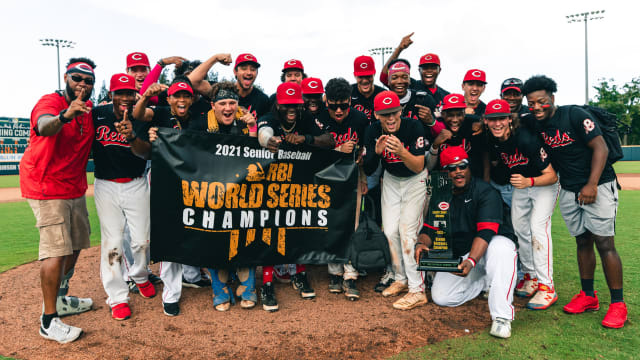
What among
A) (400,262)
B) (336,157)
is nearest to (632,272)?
(400,262)

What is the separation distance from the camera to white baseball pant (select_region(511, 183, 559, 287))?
4254 mm

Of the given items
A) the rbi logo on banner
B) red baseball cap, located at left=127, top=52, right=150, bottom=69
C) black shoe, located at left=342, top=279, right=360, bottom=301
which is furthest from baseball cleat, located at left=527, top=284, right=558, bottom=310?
red baseball cap, located at left=127, top=52, right=150, bottom=69

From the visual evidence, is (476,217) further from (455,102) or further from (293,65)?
(293,65)

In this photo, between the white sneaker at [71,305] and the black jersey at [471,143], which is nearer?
the white sneaker at [71,305]

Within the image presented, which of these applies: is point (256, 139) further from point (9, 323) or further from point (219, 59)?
point (9, 323)

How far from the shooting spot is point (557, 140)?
13.3ft

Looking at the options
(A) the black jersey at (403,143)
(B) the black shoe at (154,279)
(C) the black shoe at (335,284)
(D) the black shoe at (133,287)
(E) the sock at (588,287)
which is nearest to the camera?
(E) the sock at (588,287)

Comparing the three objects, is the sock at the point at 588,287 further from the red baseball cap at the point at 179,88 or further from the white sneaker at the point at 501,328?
the red baseball cap at the point at 179,88

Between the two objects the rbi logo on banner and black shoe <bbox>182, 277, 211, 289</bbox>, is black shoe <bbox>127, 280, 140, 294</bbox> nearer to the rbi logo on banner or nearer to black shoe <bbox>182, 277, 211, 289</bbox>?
black shoe <bbox>182, 277, 211, 289</bbox>

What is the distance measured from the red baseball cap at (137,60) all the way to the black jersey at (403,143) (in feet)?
10.7

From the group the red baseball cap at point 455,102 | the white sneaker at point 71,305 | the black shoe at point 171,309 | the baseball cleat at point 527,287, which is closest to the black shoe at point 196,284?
the black shoe at point 171,309

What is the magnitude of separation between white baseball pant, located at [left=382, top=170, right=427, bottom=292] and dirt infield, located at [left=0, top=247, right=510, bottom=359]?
1.41 ft

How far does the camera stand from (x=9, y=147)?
31688 mm

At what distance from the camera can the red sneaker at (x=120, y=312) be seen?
3912mm
